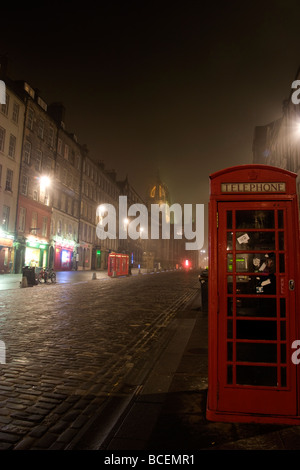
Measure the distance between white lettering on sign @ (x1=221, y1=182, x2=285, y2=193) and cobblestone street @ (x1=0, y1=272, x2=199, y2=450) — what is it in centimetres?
293

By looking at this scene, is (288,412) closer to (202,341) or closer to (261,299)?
(261,299)

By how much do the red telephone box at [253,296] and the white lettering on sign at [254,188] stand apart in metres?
0.01

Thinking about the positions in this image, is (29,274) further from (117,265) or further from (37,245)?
(117,265)

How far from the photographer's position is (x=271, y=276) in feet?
12.4

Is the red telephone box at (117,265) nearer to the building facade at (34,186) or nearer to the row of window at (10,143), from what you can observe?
the building facade at (34,186)

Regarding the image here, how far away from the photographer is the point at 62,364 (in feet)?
18.5

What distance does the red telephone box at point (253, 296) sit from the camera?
3.65 m

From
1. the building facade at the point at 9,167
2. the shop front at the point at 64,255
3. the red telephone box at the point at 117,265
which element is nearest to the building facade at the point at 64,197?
the shop front at the point at 64,255

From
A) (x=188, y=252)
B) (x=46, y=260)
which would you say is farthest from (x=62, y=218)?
(x=188, y=252)

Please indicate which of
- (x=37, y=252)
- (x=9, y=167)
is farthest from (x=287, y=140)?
(x=37, y=252)

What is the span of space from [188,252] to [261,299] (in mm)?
167603

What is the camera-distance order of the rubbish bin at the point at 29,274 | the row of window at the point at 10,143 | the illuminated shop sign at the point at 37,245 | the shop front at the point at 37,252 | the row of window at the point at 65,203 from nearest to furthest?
1. the rubbish bin at the point at 29,274
2. the row of window at the point at 10,143
3. the shop front at the point at 37,252
4. the illuminated shop sign at the point at 37,245
5. the row of window at the point at 65,203

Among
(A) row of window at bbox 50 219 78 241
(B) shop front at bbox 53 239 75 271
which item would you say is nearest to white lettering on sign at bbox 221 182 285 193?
(A) row of window at bbox 50 219 78 241

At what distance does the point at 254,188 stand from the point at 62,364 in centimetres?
411
